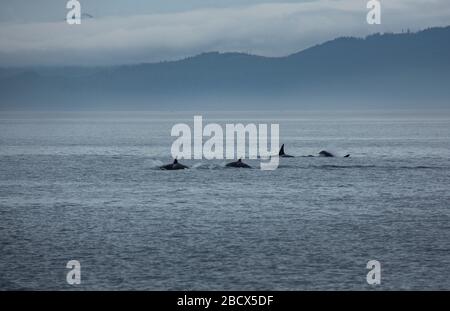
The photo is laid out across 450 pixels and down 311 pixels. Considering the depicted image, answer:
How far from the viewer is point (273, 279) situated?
2886 centimetres

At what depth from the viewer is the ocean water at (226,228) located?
29328 mm

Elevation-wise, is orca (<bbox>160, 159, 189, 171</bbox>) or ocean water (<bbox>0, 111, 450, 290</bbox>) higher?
orca (<bbox>160, 159, 189, 171</bbox>)

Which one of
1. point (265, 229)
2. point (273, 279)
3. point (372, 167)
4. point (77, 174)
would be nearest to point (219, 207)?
point (265, 229)

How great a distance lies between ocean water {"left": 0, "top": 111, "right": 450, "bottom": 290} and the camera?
29.3 meters

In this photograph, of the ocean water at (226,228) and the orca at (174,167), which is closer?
the ocean water at (226,228)

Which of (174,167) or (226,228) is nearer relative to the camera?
(226,228)

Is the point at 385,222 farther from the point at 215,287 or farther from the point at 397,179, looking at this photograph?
the point at 397,179

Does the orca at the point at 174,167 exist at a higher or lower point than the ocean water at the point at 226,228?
higher

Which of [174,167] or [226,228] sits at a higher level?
[174,167]

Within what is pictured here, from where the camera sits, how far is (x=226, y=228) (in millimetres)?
39312

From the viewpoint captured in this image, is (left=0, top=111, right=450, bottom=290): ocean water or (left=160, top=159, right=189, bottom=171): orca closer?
(left=0, top=111, right=450, bottom=290): ocean water
